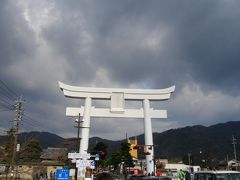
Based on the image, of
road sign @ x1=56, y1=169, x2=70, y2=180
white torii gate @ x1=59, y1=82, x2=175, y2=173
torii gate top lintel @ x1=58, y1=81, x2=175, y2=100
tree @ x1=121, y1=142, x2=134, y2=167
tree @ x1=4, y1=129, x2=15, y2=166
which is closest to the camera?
road sign @ x1=56, y1=169, x2=70, y2=180

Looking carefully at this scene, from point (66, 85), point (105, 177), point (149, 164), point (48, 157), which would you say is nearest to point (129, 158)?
point (48, 157)

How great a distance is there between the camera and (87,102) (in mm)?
42500

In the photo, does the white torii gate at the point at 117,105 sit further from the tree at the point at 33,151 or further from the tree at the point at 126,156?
the tree at the point at 126,156

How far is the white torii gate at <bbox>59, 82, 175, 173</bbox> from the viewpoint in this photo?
41938 mm

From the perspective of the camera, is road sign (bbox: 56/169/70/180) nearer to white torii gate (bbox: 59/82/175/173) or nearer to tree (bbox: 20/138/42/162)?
white torii gate (bbox: 59/82/175/173)

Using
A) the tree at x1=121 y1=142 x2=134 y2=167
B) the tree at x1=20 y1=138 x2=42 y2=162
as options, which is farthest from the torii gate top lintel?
the tree at x1=121 y1=142 x2=134 y2=167

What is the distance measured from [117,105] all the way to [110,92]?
1.99 m

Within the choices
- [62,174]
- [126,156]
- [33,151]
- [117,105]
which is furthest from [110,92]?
[33,151]

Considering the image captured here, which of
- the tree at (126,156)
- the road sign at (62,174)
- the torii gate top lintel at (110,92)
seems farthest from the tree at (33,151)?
the road sign at (62,174)

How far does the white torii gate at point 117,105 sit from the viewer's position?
138 feet

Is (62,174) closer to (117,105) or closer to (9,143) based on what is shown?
(117,105)

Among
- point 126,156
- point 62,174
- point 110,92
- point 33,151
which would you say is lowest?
point 62,174

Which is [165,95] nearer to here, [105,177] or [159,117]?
[159,117]

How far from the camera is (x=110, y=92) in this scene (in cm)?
4234
